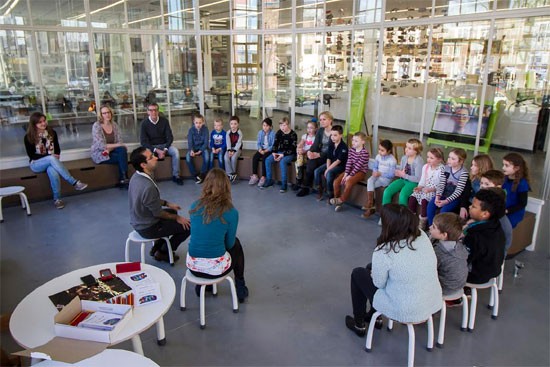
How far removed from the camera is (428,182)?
4852 mm

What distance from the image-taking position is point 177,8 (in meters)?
7.63

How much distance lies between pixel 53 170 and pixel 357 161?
4.43 metres

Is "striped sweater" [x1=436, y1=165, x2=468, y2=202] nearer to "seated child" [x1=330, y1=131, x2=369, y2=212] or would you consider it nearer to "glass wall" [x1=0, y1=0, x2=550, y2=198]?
"glass wall" [x1=0, y1=0, x2=550, y2=198]

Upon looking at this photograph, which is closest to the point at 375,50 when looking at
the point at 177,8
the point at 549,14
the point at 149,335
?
the point at 549,14

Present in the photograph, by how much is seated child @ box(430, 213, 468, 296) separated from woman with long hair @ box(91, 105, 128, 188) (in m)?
5.26

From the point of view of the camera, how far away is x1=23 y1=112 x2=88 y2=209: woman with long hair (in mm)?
6008

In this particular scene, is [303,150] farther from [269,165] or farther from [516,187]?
[516,187]

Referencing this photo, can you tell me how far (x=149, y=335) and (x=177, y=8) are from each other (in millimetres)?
6323

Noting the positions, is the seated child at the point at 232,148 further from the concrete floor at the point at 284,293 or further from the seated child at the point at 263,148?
the concrete floor at the point at 284,293

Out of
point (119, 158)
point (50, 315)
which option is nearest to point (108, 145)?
point (119, 158)

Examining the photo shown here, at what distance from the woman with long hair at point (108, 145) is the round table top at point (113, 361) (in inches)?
199

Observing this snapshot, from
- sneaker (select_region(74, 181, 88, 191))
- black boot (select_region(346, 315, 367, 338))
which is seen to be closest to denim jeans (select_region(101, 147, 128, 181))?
sneaker (select_region(74, 181, 88, 191))

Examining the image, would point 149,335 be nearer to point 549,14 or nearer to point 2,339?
point 2,339

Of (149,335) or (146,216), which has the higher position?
(146,216)
